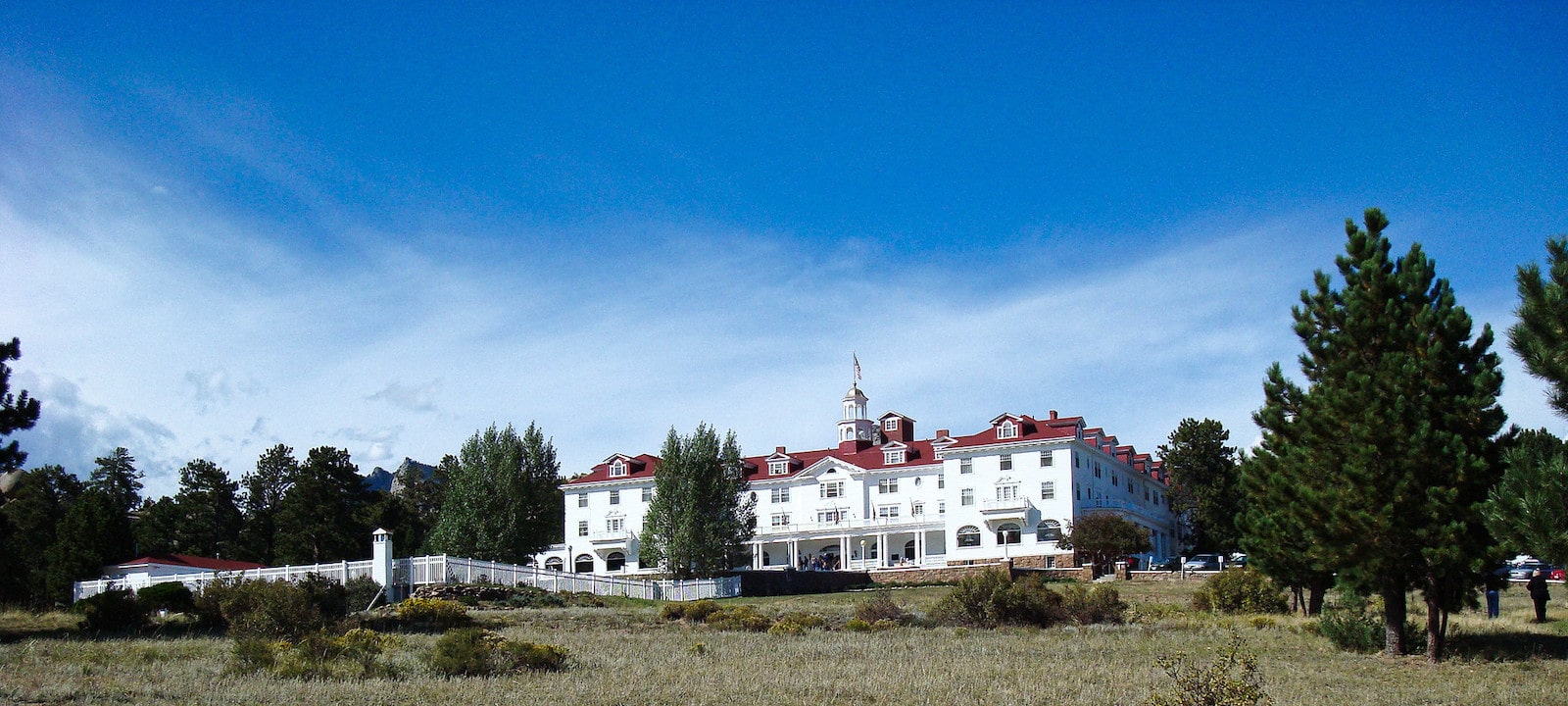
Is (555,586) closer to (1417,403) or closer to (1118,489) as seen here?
(1417,403)

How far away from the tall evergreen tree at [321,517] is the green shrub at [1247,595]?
53269mm

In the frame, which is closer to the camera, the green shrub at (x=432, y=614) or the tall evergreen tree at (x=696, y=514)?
the green shrub at (x=432, y=614)

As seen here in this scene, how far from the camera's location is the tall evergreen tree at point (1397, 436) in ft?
66.0

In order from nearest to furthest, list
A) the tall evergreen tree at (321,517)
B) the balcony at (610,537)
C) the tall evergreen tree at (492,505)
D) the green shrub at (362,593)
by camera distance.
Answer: the green shrub at (362,593), the tall evergreen tree at (492,505), the tall evergreen tree at (321,517), the balcony at (610,537)

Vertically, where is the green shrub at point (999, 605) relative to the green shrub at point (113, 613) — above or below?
below

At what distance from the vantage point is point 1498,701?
52.9 feet

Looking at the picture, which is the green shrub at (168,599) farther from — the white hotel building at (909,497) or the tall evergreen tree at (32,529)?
the white hotel building at (909,497)

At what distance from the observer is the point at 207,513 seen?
78438 millimetres

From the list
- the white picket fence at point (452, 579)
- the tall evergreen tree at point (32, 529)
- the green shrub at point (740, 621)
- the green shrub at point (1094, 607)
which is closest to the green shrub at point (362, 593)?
the white picket fence at point (452, 579)

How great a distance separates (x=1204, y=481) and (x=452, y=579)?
50800 mm

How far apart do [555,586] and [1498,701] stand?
32.5m

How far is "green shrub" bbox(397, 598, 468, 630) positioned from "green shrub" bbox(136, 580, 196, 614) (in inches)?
206

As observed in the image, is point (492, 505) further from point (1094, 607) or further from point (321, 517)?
point (1094, 607)

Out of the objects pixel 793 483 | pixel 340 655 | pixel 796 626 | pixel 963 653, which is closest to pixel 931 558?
pixel 793 483
